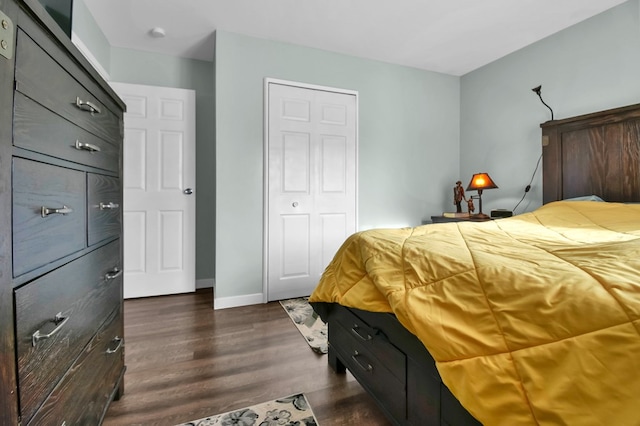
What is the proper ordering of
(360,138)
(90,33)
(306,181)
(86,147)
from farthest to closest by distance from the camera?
(360,138)
(306,181)
(90,33)
(86,147)

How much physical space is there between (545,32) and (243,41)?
8.79 ft

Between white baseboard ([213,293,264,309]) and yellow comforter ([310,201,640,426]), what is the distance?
1.83m

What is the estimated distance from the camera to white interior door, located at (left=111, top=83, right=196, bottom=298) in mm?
2881

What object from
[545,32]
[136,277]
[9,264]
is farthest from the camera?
[136,277]

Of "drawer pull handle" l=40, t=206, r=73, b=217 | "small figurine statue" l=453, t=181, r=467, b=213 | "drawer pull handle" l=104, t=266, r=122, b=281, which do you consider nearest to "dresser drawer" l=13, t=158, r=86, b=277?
"drawer pull handle" l=40, t=206, r=73, b=217

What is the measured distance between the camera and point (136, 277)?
290 cm

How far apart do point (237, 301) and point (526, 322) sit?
2.45 meters

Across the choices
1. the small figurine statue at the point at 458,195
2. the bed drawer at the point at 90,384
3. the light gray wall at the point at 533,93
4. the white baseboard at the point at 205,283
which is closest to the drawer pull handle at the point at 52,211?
the bed drawer at the point at 90,384

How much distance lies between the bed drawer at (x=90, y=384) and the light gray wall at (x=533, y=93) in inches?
133

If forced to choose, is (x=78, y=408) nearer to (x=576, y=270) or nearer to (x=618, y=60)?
(x=576, y=270)

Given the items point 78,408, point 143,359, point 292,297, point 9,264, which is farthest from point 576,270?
point 292,297

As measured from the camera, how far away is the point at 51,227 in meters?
0.79

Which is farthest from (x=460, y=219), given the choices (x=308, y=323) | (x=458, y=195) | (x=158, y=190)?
(x=158, y=190)

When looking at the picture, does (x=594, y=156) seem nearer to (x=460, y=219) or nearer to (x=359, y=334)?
(x=460, y=219)
